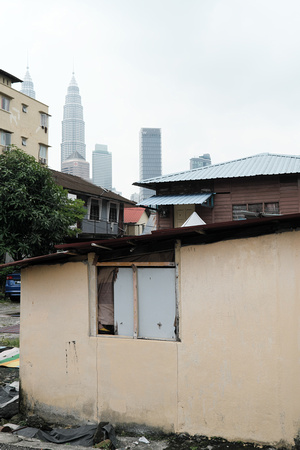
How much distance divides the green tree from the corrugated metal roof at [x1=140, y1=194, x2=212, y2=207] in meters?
5.57

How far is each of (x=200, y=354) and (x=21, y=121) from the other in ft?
97.3

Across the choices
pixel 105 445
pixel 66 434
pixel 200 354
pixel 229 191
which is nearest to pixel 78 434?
pixel 66 434

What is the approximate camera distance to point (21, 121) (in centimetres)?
3077

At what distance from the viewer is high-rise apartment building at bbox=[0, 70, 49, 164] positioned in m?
28.9

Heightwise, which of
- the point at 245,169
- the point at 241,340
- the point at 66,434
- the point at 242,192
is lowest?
the point at 66,434

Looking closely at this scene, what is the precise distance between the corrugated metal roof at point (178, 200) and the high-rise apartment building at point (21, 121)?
51.8 feet

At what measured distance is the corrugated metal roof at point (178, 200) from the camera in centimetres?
1543

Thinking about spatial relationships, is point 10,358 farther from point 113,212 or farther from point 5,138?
point 113,212

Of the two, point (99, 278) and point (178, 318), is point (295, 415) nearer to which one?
point (178, 318)

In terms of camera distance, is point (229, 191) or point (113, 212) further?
point (113, 212)

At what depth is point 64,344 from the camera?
6012mm

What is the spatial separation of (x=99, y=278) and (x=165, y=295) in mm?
1114

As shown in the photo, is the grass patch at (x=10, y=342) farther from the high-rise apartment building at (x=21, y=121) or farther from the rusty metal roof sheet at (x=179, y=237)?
the high-rise apartment building at (x=21, y=121)

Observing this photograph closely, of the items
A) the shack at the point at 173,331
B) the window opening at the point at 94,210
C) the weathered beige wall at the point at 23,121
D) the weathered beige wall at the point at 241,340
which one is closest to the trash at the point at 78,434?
the shack at the point at 173,331
